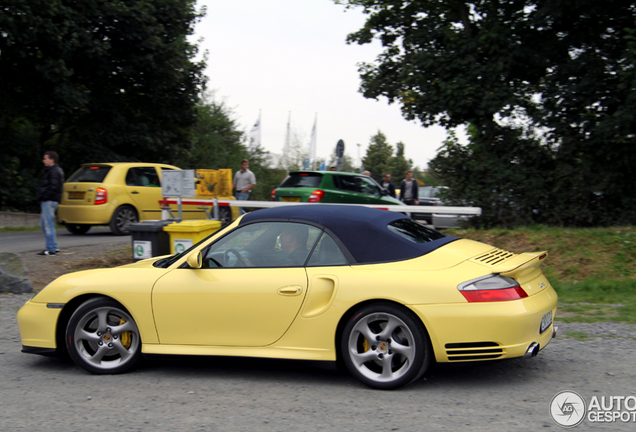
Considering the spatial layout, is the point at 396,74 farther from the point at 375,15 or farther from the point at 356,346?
the point at 356,346

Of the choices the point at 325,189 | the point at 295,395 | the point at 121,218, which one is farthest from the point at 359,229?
the point at 121,218

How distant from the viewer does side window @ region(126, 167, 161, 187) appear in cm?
1470

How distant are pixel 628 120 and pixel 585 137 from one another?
1.24 metres

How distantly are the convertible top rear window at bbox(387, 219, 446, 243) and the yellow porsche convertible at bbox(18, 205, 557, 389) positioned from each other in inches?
0.6

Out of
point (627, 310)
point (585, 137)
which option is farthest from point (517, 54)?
point (627, 310)

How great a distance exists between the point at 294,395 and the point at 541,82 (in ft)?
36.6

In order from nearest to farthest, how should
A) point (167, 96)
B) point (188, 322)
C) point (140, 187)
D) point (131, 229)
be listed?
point (188, 322) < point (131, 229) < point (140, 187) < point (167, 96)

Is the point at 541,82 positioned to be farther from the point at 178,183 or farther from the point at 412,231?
the point at 412,231

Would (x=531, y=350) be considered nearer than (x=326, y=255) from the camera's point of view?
Yes

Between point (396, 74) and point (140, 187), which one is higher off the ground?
point (396, 74)

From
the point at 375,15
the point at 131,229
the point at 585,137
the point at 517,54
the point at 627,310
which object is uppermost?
the point at 375,15

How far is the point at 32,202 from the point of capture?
2028cm

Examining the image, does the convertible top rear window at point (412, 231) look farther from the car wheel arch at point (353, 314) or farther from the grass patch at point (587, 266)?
the grass patch at point (587, 266)

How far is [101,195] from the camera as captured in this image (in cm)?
1402
